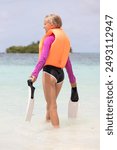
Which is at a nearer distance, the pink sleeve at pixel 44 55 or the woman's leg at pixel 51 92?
the pink sleeve at pixel 44 55

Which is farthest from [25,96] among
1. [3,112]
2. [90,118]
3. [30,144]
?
[30,144]

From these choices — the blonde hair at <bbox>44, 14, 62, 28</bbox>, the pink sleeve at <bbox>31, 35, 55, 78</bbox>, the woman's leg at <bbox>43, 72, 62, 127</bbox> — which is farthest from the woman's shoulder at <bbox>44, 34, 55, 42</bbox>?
the woman's leg at <bbox>43, 72, 62, 127</bbox>

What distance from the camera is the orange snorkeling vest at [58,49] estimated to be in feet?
14.4

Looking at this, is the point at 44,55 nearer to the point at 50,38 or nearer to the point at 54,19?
the point at 50,38

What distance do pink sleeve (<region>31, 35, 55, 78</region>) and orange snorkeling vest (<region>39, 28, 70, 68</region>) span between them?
0.04 m

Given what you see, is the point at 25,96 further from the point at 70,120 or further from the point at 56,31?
the point at 56,31

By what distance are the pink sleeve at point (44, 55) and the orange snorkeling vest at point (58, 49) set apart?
0.14 feet

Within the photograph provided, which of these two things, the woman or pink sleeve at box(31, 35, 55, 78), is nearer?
pink sleeve at box(31, 35, 55, 78)

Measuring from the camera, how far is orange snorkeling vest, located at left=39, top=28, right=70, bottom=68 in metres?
4.40

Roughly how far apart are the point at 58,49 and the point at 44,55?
0.21 meters

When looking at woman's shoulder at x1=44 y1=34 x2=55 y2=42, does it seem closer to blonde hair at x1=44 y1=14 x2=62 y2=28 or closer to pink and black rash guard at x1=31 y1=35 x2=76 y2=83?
pink and black rash guard at x1=31 y1=35 x2=76 y2=83

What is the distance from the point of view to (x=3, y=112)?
18.6 ft

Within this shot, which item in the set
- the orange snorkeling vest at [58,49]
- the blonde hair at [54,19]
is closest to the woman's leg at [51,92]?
the orange snorkeling vest at [58,49]

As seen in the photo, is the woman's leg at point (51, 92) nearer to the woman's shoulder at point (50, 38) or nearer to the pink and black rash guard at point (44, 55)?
the pink and black rash guard at point (44, 55)
